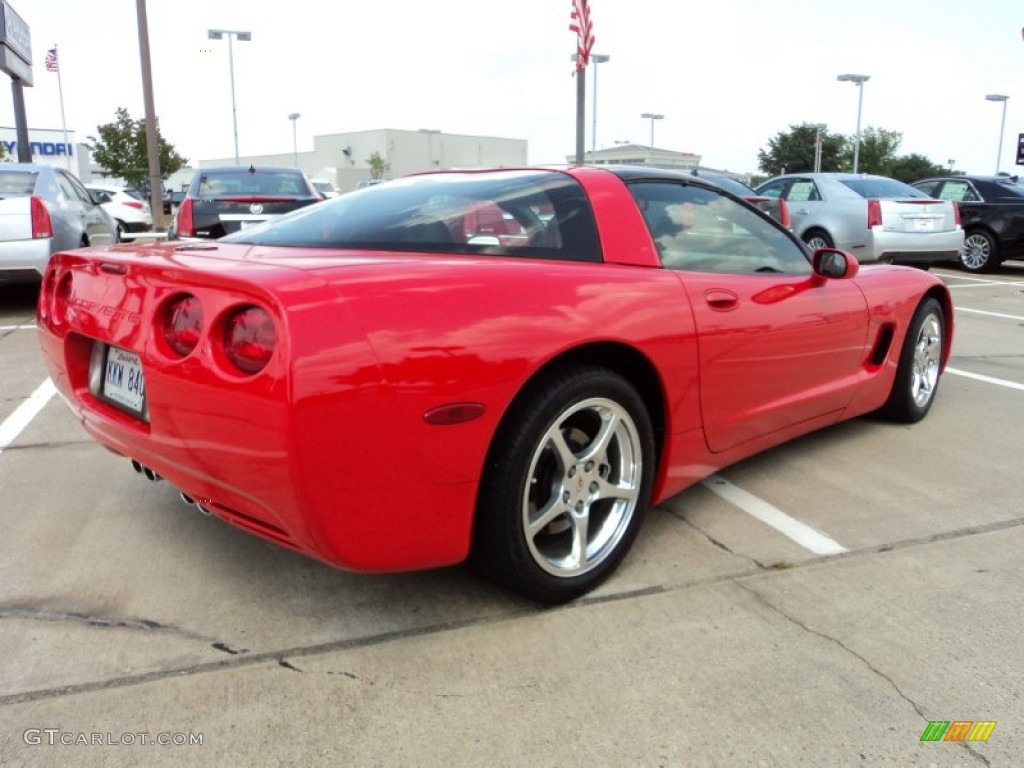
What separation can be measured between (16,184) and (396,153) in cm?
7756

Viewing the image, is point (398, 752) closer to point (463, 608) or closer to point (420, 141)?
point (463, 608)

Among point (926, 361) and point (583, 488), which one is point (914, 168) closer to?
point (926, 361)

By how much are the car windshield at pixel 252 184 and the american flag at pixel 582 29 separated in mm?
5523

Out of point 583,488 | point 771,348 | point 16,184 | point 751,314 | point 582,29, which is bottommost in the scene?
point 583,488

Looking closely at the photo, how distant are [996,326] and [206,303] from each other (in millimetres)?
7832

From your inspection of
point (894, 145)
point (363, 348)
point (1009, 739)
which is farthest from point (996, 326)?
point (894, 145)

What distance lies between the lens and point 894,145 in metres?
69.9

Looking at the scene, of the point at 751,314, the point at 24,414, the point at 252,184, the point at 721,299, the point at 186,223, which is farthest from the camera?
the point at 252,184

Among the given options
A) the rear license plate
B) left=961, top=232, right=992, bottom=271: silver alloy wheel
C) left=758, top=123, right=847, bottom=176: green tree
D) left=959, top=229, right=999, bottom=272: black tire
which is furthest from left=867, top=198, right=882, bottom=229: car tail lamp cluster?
left=758, top=123, right=847, bottom=176: green tree

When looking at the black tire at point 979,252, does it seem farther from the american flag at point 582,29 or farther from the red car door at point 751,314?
the red car door at point 751,314

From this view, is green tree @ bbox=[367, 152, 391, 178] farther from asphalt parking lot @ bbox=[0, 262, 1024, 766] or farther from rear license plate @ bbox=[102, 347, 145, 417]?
rear license plate @ bbox=[102, 347, 145, 417]

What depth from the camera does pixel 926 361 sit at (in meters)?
4.57

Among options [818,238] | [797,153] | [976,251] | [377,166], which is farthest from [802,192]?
[377,166]
